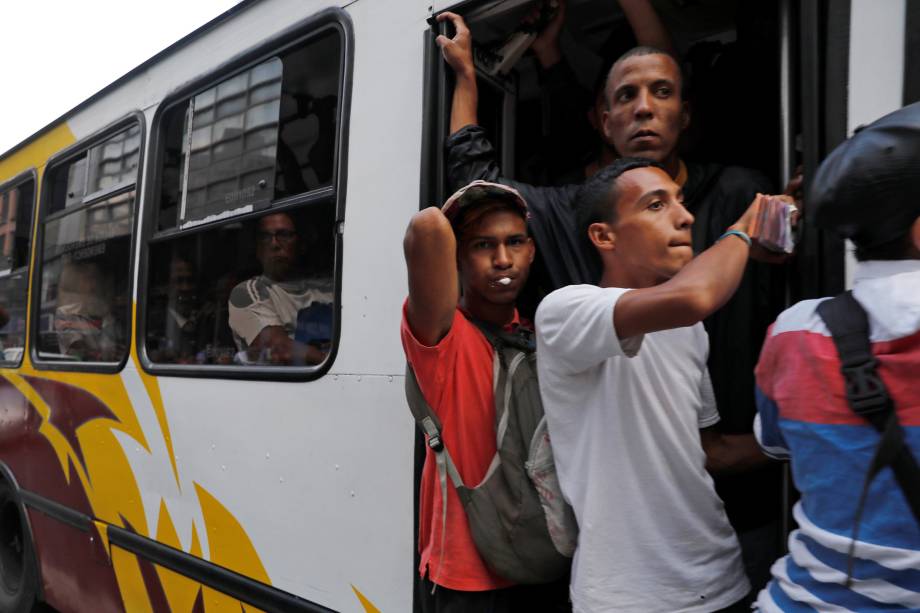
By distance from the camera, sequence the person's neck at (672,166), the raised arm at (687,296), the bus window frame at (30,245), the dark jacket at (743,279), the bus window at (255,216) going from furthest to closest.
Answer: the bus window frame at (30,245) → the bus window at (255,216) → the person's neck at (672,166) → the dark jacket at (743,279) → the raised arm at (687,296)

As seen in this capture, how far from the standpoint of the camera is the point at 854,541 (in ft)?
3.00

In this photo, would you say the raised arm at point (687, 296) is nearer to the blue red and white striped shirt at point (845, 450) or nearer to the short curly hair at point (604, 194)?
the blue red and white striped shirt at point (845, 450)

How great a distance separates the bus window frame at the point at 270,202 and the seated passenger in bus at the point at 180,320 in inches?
1.8

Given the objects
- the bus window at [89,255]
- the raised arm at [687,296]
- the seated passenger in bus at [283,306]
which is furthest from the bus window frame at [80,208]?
the raised arm at [687,296]

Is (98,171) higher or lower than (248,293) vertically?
higher

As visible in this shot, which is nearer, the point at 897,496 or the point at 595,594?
the point at 897,496

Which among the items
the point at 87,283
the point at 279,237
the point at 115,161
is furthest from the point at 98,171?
the point at 279,237

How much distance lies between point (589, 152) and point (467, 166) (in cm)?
74

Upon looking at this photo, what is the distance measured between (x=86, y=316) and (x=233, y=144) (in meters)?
1.52

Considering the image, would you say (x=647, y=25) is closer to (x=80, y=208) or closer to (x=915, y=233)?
(x=915, y=233)

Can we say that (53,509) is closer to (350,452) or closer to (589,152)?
(350,452)

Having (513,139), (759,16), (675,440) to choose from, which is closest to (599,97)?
(513,139)

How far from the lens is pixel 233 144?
2.43 metres

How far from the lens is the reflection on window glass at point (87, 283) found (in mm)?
3029
